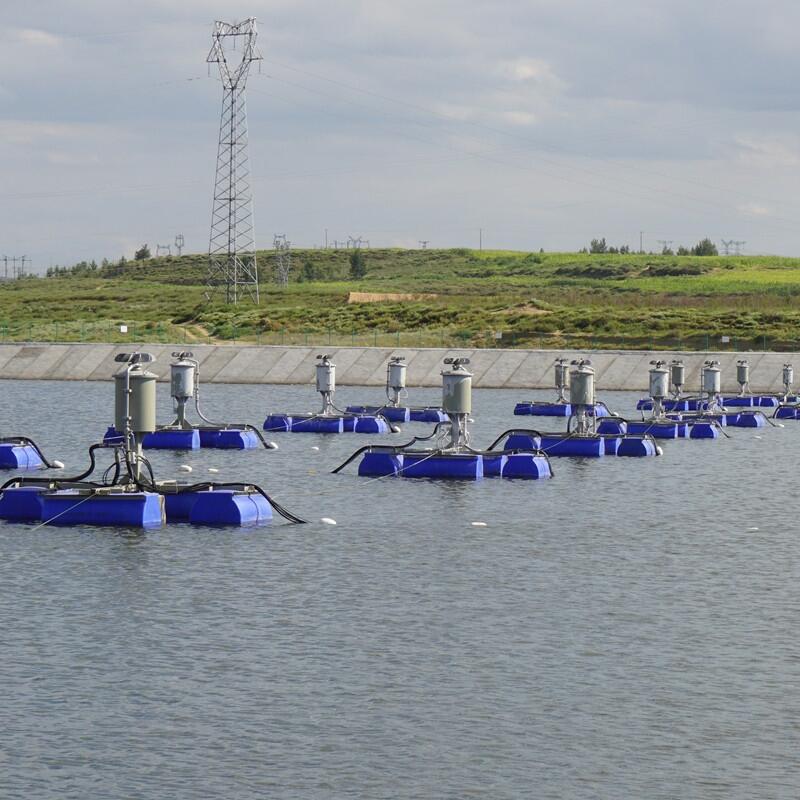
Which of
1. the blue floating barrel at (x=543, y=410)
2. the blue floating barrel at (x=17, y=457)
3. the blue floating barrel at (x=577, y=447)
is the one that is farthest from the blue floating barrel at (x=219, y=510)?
the blue floating barrel at (x=543, y=410)

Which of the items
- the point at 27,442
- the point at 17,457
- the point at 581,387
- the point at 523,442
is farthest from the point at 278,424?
the point at 17,457

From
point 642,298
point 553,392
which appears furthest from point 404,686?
point 642,298

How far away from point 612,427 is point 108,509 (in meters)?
31.9

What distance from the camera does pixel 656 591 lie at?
2855 cm

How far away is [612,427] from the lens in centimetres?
6353

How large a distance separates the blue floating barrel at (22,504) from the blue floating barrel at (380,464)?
40.2 ft

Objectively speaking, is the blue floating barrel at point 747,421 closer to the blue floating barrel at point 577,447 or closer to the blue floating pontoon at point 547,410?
the blue floating pontoon at point 547,410

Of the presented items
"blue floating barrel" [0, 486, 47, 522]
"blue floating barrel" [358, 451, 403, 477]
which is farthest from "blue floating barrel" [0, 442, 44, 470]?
"blue floating barrel" [0, 486, 47, 522]

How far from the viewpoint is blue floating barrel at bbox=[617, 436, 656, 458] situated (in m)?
55.7

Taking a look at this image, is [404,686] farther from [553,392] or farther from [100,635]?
[553,392]

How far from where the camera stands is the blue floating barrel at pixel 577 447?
54094mm

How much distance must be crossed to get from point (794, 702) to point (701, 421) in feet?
155

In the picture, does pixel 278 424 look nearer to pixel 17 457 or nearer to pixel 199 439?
pixel 199 439

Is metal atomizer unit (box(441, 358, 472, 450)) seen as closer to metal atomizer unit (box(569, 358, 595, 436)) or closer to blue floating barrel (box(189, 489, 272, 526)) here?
metal atomizer unit (box(569, 358, 595, 436))
